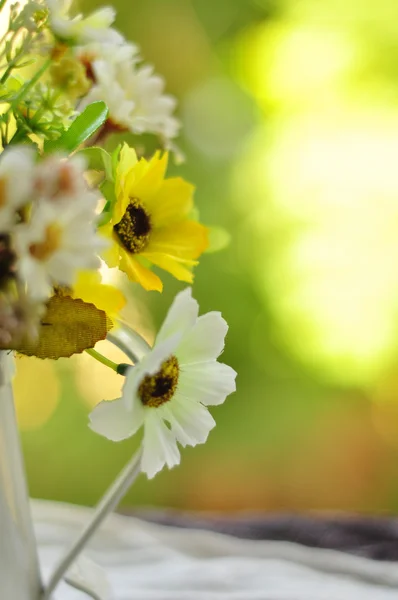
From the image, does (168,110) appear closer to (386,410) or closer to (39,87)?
(39,87)

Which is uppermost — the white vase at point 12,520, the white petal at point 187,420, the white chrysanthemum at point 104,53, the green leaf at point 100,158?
the white chrysanthemum at point 104,53

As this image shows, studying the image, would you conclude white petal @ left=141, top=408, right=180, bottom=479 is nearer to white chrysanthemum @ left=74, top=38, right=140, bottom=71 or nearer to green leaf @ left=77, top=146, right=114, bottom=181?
green leaf @ left=77, top=146, right=114, bottom=181

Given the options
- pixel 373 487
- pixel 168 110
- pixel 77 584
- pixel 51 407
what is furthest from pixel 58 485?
pixel 168 110

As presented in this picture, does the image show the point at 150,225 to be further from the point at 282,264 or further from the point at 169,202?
the point at 282,264

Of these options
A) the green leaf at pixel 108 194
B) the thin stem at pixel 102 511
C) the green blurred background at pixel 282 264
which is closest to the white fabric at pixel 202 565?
the thin stem at pixel 102 511

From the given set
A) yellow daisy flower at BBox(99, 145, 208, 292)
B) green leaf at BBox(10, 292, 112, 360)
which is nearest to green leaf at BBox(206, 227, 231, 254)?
yellow daisy flower at BBox(99, 145, 208, 292)

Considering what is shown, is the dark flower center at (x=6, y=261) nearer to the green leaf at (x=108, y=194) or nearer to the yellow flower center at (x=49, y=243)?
the yellow flower center at (x=49, y=243)

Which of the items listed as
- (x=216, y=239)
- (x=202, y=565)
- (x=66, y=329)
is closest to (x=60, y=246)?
(x=66, y=329)
